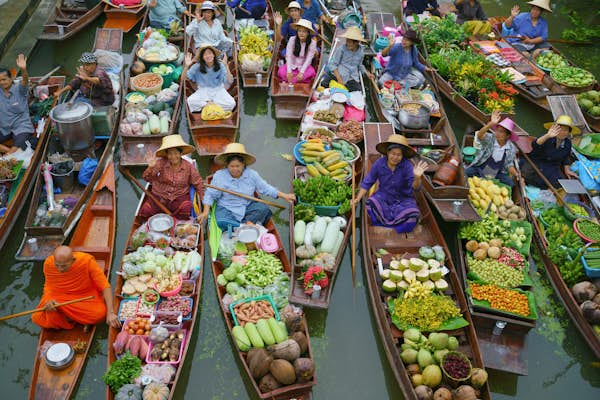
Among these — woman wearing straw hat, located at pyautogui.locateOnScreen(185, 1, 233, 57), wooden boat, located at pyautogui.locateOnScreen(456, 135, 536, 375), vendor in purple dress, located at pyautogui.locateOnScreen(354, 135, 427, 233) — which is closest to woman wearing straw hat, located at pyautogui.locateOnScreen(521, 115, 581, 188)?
vendor in purple dress, located at pyautogui.locateOnScreen(354, 135, 427, 233)

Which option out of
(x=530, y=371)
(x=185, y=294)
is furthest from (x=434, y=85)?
(x=185, y=294)

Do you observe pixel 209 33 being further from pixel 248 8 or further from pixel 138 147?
pixel 138 147

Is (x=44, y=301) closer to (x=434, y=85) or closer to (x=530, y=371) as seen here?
(x=530, y=371)

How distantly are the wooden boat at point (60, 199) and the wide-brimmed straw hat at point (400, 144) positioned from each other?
4.40 m

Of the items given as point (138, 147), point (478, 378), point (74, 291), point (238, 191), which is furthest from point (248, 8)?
point (478, 378)

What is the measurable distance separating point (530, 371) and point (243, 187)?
4.45 m

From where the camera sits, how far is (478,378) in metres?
5.04

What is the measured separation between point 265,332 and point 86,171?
3986 millimetres

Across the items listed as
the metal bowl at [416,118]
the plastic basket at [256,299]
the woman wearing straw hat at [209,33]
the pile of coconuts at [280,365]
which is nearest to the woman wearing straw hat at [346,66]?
the metal bowl at [416,118]

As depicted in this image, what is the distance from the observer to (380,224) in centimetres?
699

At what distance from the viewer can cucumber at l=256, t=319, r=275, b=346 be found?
5379 millimetres

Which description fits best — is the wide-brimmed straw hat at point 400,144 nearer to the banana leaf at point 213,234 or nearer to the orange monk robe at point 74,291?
the banana leaf at point 213,234

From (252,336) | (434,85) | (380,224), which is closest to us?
(252,336)

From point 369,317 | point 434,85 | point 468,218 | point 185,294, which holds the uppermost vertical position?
point 434,85
